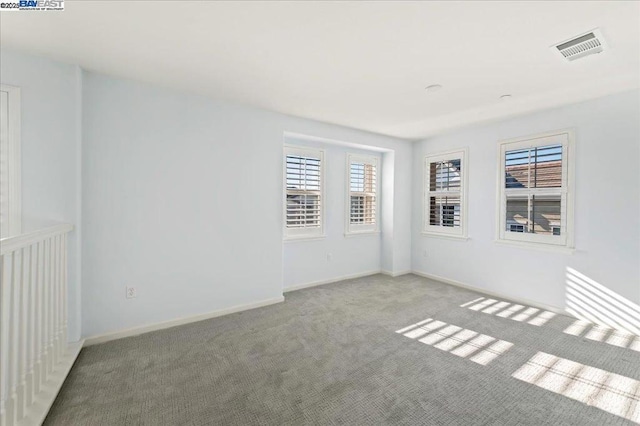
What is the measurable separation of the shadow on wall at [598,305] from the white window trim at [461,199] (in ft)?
4.68

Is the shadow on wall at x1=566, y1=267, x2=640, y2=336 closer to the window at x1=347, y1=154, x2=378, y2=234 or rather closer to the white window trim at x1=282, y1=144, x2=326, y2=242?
the window at x1=347, y1=154, x2=378, y2=234

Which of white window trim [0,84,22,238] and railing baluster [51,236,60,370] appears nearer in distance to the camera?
railing baluster [51,236,60,370]

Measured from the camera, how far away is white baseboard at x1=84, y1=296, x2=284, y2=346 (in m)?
2.72

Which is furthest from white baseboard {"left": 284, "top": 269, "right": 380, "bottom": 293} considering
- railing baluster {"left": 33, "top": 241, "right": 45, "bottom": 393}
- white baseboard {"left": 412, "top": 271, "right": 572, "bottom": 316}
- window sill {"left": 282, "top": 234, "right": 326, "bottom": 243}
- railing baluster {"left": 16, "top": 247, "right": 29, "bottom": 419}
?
railing baluster {"left": 16, "top": 247, "right": 29, "bottom": 419}

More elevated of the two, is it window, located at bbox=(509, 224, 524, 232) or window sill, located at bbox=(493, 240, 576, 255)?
window, located at bbox=(509, 224, 524, 232)

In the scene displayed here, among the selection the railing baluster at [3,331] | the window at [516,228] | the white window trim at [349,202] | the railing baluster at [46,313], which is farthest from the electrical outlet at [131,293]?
the window at [516,228]

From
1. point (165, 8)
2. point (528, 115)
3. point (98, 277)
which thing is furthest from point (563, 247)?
point (98, 277)

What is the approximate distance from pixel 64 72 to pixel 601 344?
18.2ft

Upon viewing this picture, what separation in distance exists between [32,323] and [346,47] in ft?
9.54

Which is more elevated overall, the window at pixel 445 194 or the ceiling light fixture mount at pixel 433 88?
the ceiling light fixture mount at pixel 433 88

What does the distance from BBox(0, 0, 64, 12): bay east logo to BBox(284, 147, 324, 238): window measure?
2.80 meters

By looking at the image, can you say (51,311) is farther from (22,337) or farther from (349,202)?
(349,202)

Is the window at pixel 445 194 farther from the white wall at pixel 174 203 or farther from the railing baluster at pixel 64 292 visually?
the railing baluster at pixel 64 292

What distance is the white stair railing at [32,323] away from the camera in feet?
5.06
